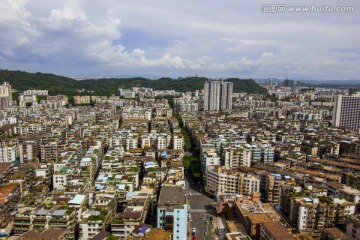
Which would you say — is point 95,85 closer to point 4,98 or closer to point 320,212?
point 4,98

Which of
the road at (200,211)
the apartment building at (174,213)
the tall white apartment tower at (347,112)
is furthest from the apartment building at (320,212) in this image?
the tall white apartment tower at (347,112)

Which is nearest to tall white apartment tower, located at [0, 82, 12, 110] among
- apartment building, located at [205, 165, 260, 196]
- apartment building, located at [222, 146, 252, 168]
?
apartment building, located at [222, 146, 252, 168]

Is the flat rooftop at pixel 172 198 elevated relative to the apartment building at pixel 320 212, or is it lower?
elevated

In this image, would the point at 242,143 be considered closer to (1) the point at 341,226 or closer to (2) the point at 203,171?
(2) the point at 203,171

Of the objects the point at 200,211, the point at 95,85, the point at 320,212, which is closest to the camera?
the point at 320,212

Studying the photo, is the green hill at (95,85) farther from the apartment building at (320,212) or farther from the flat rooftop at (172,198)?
the apartment building at (320,212)

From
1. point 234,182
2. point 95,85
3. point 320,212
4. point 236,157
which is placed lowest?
point 234,182

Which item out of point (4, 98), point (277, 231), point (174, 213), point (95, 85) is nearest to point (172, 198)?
point (174, 213)
